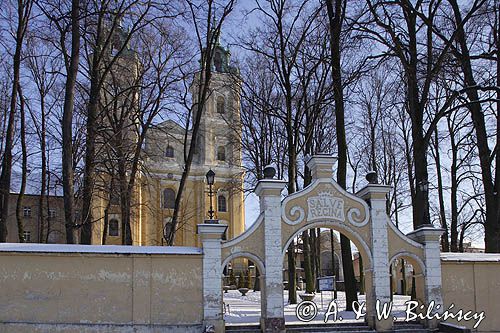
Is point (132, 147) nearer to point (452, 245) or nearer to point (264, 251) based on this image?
point (264, 251)

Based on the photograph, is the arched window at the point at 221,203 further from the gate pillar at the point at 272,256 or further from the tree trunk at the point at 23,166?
the gate pillar at the point at 272,256

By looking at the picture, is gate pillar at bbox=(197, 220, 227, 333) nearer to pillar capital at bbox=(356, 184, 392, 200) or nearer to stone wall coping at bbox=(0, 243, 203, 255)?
stone wall coping at bbox=(0, 243, 203, 255)

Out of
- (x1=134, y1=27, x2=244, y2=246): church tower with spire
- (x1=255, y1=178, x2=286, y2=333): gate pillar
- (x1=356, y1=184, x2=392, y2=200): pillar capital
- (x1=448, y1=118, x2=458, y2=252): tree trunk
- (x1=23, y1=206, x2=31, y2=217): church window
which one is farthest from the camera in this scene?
(x1=134, y1=27, x2=244, y2=246): church tower with spire

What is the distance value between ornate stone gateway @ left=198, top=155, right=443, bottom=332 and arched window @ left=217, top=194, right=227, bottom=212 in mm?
41265

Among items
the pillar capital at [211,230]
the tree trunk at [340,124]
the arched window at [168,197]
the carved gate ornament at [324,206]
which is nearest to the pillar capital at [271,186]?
the carved gate ornament at [324,206]

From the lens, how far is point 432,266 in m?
17.6

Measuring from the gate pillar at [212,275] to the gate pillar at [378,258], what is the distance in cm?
444

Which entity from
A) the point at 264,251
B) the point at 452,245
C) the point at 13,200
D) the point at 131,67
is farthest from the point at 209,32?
the point at 13,200

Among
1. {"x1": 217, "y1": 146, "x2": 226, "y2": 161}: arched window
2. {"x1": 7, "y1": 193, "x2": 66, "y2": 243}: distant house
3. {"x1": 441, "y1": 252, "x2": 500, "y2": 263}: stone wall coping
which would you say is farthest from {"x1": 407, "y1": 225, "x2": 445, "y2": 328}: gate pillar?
{"x1": 217, "y1": 146, "x2": 226, "y2": 161}: arched window

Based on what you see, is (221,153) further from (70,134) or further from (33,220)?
(70,134)

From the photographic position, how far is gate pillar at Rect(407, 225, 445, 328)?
57.2 feet

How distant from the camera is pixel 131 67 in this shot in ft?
97.2

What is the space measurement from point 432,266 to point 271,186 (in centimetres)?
538

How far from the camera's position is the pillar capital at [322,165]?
17.2 meters
